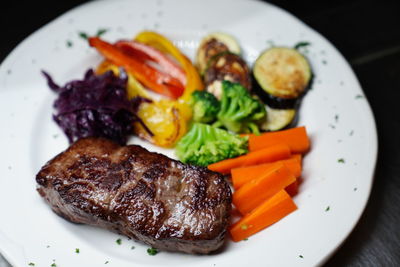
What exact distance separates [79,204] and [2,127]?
53.3 inches

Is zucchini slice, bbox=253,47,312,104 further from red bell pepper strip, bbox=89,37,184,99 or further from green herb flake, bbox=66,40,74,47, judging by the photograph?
green herb flake, bbox=66,40,74,47

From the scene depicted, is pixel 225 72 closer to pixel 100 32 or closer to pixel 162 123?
pixel 162 123

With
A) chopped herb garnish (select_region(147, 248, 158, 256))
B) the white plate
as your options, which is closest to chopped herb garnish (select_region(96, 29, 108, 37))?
the white plate

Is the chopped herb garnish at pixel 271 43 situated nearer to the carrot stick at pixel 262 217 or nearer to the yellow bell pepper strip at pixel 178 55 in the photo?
the yellow bell pepper strip at pixel 178 55

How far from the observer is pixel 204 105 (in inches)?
174

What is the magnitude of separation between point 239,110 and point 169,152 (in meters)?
0.78

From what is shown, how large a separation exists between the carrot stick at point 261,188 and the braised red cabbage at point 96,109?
1293 millimetres

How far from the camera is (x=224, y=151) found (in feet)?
13.6

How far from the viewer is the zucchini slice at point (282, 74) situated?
4637mm

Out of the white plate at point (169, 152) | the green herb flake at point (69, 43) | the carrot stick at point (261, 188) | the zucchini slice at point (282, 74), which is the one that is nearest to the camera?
the white plate at point (169, 152)

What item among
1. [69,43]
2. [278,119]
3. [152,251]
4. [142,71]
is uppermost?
[69,43]

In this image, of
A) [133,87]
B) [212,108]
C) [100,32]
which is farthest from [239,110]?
[100,32]

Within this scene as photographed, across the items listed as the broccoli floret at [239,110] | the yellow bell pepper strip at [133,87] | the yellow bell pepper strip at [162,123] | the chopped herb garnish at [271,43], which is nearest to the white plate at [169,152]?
the chopped herb garnish at [271,43]

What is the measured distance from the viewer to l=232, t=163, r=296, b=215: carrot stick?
3846 millimetres
